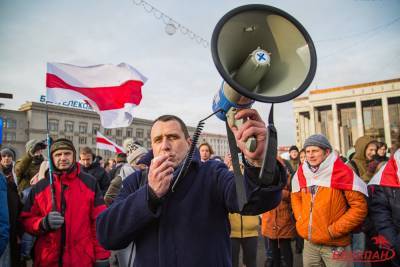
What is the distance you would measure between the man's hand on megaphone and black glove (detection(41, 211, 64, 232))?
242 cm

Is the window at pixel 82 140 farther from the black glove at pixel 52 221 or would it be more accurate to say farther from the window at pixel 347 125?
the black glove at pixel 52 221

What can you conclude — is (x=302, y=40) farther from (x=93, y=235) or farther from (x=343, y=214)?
(x=93, y=235)

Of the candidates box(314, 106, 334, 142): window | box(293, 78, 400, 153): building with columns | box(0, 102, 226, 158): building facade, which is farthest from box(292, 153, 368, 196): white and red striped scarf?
box(314, 106, 334, 142): window

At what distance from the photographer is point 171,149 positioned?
5.93 ft

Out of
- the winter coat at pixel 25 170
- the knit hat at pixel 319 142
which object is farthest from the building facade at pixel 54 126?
the knit hat at pixel 319 142

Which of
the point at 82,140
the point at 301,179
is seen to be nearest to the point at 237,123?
the point at 301,179

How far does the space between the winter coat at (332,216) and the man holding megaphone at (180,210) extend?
203 cm

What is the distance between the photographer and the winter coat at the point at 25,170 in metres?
5.34

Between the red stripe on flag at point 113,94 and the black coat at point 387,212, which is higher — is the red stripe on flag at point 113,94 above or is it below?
above

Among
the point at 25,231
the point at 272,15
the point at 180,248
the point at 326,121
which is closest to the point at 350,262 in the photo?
the point at 180,248

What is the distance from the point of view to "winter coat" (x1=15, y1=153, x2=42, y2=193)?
534 centimetres

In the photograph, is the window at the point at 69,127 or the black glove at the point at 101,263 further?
the window at the point at 69,127

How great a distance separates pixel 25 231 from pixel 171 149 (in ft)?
7.76

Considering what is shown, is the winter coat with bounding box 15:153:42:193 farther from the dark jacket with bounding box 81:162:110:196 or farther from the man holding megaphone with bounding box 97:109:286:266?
the man holding megaphone with bounding box 97:109:286:266
